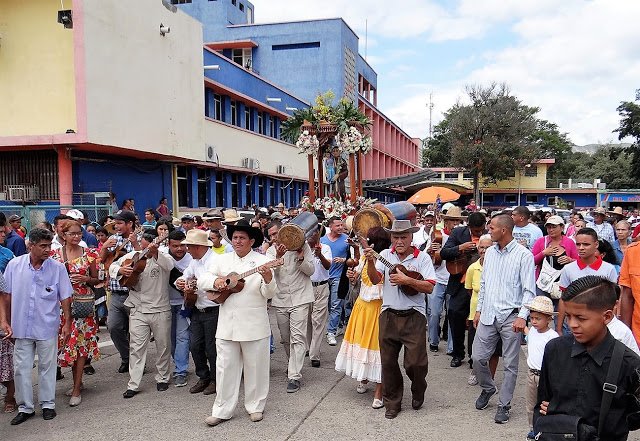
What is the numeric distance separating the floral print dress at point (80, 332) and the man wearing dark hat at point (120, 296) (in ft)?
0.82

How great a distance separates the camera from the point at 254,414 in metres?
5.16

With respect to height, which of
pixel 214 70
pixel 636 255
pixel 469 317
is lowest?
pixel 469 317

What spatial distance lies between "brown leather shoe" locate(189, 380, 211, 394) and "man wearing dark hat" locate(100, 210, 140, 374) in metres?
1.19

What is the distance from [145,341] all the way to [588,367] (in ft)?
15.6

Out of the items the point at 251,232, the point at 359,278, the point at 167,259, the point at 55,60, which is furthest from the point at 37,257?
the point at 55,60

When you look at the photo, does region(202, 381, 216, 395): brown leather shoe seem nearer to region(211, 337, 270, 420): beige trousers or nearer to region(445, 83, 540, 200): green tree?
region(211, 337, 270, 420): beige trousers

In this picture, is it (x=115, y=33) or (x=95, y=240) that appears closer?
(x=95, y=240)

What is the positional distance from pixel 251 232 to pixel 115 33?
1228cm

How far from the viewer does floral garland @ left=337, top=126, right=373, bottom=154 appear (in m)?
11.9

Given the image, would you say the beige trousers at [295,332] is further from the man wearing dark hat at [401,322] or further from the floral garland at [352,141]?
the floral garland at [352,141]

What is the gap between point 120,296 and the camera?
637cm

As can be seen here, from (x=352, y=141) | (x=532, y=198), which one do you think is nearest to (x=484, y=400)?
(x=352, y=141)

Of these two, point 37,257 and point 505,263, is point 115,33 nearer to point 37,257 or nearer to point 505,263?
point 37,257

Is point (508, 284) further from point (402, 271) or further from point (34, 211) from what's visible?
point (34, 211)
